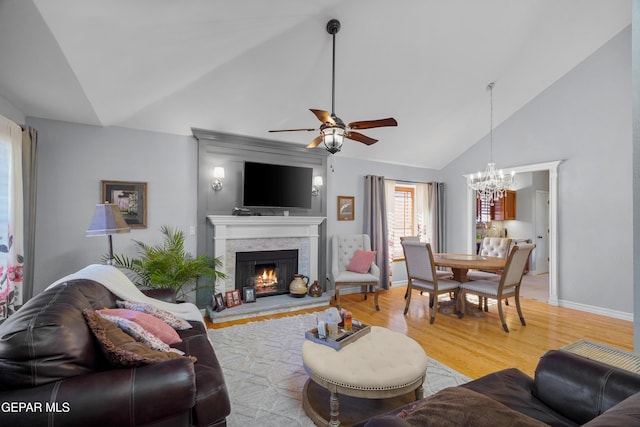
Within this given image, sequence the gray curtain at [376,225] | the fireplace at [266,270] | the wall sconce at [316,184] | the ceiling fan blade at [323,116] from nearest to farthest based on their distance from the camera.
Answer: the ceiling fan blade at [323,116], the fireplace at [266,270], the wall sconce at [316,184], the gray curtain at [376,225]

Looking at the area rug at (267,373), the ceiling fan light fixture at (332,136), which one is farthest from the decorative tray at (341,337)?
the ceiling fan light fixture at (332,136)

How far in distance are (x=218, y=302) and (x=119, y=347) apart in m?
2.49

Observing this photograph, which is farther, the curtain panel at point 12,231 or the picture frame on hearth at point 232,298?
the picture frame on hearth at point 232,298

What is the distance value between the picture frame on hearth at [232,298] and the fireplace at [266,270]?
240 mm

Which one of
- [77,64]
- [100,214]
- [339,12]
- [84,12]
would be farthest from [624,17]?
[100,214]

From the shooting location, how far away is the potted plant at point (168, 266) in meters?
3.29

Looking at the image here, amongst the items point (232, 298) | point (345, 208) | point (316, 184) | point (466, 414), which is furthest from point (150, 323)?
point (345, 208)

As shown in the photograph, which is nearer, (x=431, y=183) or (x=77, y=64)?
(x=77, y=64)

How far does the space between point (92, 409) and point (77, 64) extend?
2.22 m

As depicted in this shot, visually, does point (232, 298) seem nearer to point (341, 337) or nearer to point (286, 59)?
point (341, 337)

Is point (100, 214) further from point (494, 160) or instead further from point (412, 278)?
point (494, 160)

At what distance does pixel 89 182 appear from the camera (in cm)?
335

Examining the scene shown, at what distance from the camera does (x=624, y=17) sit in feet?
11.8

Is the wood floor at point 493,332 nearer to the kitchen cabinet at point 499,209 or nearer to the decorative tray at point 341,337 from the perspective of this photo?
the decorative tray at point 341,337
